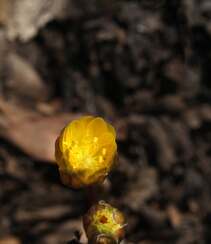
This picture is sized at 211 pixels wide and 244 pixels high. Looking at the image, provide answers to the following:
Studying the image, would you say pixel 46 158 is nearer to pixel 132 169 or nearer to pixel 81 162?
pixel 132 169

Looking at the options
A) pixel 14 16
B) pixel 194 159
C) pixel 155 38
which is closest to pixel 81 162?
pixel 194 159

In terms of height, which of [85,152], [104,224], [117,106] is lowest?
[104,224]

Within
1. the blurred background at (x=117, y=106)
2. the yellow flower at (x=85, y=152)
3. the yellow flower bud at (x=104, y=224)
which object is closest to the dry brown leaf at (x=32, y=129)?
the blurred background at (x=117, y=106)

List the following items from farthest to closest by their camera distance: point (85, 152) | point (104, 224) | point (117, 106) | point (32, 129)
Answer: point (117, 106), point (32, 129), point (85, 152), point (104, 224)

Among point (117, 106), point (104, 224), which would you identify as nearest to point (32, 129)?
point (117, 106)

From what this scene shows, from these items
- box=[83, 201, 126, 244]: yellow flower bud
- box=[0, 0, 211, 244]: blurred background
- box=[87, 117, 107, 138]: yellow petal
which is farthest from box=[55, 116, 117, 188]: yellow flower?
box=[0, 0, 211, 244]: blurred background

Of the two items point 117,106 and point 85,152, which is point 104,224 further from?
point 117,106
